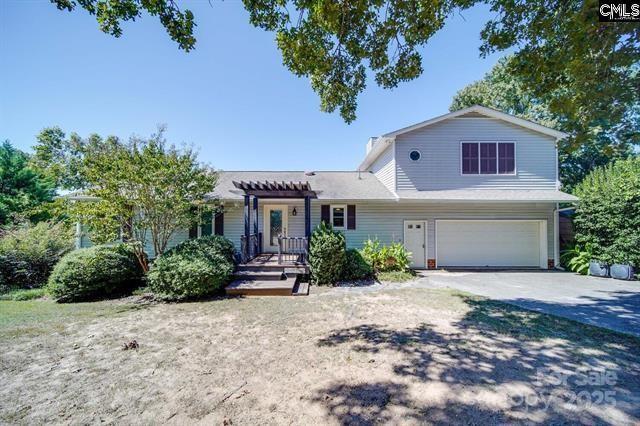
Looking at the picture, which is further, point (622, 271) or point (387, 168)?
point (387, 168)

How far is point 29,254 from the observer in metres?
8.76

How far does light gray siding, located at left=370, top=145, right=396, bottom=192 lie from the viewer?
11.7 m

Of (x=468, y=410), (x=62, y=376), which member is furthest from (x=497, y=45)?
(x=62, y=376)

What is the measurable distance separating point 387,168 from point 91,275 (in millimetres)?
11968

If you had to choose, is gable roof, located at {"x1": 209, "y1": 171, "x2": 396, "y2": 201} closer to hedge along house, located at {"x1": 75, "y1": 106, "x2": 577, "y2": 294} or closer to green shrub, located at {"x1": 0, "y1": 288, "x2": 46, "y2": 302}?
hedge along house, located at {"x1": 75, "y1": 106, "x2": 577, "y2": 294}

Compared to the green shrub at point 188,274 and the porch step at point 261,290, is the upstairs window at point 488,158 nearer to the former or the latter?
the porch step at point 261,290

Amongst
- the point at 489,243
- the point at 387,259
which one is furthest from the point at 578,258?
the point at 387,259

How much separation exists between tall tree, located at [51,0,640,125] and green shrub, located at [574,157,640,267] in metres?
6.93

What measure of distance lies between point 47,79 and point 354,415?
13363mm

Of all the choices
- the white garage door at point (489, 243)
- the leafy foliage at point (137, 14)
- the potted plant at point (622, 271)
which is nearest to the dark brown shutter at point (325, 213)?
the white garage door at point (489, 243)

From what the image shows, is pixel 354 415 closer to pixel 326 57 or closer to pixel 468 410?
pixel 468 410

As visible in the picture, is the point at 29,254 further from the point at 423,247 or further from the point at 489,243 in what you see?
Answer: the point at 489,243

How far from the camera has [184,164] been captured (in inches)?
322

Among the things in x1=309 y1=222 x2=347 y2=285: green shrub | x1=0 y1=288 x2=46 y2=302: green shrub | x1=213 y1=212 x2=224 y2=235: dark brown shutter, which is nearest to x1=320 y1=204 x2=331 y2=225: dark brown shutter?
x1=309 y1=222 x2=347 y2=285: green shrub
